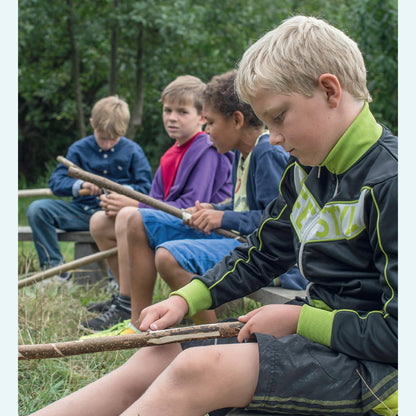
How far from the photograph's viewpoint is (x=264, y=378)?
4.92 ft

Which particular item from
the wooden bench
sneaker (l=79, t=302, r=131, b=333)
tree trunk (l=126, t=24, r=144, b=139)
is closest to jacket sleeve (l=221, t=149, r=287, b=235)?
sneaker (l=79, t=302, r=131, b=333)

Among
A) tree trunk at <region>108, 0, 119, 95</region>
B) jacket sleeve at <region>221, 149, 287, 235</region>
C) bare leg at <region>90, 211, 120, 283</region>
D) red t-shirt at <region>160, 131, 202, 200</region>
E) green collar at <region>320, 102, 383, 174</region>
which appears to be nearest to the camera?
green collar at <region>320, 102, 383, 174</region>

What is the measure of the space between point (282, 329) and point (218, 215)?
4.43ft

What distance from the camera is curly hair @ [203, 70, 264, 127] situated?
2996mm

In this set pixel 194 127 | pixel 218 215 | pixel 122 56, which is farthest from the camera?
pixel 122 56

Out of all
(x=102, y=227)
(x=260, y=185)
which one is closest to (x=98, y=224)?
(x=102, y=227)

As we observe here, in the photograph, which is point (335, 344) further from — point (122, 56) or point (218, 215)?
point (122, 56)

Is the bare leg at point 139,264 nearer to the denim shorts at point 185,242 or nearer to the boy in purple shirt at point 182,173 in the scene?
the denim shorts at point 185,242

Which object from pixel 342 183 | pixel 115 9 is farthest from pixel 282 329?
pixel 115 9

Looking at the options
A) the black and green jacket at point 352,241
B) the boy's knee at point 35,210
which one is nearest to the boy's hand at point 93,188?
the boy's knee at point 35,210

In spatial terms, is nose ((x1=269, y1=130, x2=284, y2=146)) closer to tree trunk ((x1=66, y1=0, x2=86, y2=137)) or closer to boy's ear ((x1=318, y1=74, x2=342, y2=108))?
boy's ear ((x1=318, y1=74, x2=342, y2=108))

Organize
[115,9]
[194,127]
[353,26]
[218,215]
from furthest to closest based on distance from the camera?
[115,9] → [353,26] → [194,127] → [218,215]

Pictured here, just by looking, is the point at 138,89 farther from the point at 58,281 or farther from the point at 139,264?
the point at 139,264

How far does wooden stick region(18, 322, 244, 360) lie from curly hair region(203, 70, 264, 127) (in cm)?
150
